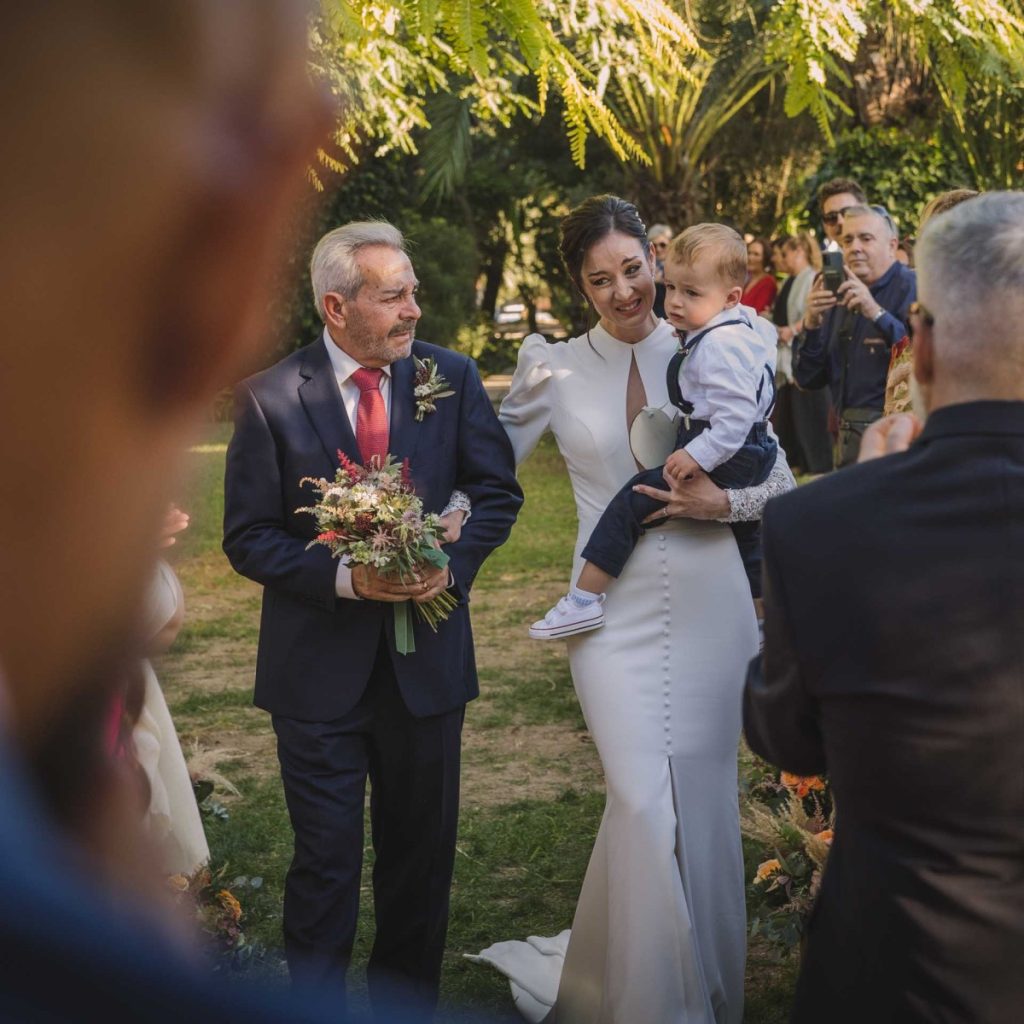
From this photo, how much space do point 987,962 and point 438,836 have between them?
7.39 ft

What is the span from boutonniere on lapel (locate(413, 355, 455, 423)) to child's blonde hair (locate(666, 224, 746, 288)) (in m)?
0.77

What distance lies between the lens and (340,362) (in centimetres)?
401

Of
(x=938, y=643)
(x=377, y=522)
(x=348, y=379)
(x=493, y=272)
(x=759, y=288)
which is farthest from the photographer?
(x=493, y=272)

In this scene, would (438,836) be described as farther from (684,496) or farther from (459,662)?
(684,496)

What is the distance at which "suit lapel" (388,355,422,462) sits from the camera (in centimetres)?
402

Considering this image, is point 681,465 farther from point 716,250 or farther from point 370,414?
point 370,414

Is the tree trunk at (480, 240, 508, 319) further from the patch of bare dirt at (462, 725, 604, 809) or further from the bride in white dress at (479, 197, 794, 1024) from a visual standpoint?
the bride in white dress at (479, 197, 794, 1024)

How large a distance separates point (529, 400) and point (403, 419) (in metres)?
0.49

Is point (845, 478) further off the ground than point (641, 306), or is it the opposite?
point (641, 306)

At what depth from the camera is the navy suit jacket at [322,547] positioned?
3854 millimetres

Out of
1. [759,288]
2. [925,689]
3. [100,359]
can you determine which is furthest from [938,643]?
[759,288]

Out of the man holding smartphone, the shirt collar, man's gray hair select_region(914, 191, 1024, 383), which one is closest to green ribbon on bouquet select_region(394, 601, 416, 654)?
the shirt collar

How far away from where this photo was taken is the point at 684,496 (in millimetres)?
3963

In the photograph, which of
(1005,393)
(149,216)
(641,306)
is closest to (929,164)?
(641,306)
